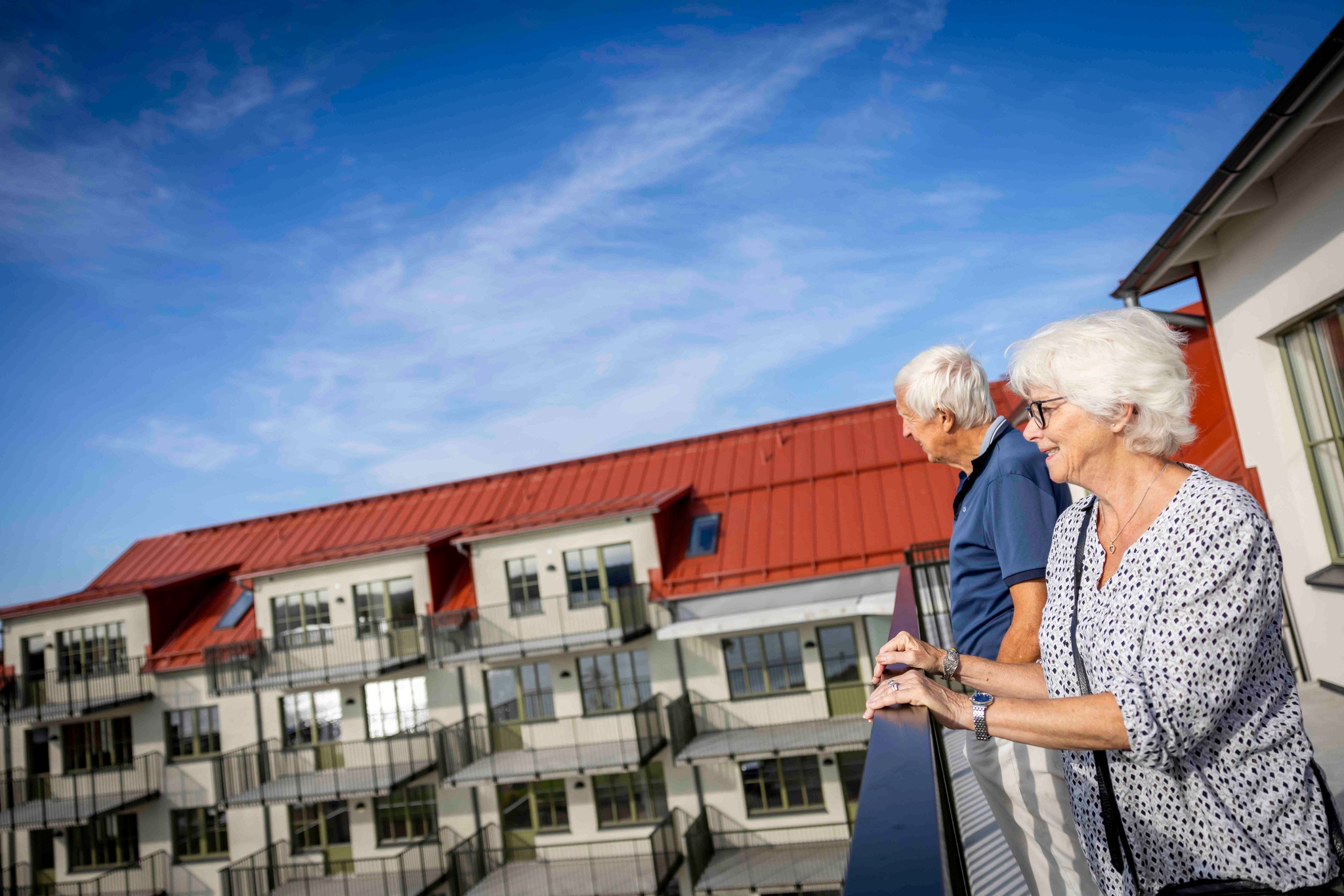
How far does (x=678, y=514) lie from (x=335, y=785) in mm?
10204

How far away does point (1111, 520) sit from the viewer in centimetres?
169

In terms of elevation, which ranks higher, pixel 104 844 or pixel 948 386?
pixel 948 386

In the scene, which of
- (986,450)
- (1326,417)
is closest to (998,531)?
(986,450)

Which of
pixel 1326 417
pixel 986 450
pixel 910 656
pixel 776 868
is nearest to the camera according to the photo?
pixel 910 656

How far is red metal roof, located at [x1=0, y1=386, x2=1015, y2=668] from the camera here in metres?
18.5

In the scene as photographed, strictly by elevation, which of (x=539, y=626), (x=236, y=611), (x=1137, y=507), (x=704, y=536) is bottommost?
(x=539, y=626)

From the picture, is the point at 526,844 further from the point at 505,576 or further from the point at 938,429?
the point at 938,429

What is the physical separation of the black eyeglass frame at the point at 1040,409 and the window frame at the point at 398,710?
19.7 metres

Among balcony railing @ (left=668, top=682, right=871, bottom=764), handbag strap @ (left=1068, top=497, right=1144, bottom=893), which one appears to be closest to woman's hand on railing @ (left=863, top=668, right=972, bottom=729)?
handbag strap @ (left=1068, top=497, right=1144, bottom=893)

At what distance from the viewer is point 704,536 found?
64.5 feet

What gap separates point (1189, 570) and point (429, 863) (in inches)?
814

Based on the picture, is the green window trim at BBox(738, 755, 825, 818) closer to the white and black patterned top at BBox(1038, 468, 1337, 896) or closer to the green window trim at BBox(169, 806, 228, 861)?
the green window trim at BBox(169, 806, 228, 861)

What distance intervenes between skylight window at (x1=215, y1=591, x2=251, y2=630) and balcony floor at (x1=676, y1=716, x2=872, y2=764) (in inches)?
529

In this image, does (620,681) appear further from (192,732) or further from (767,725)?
(192,732)
